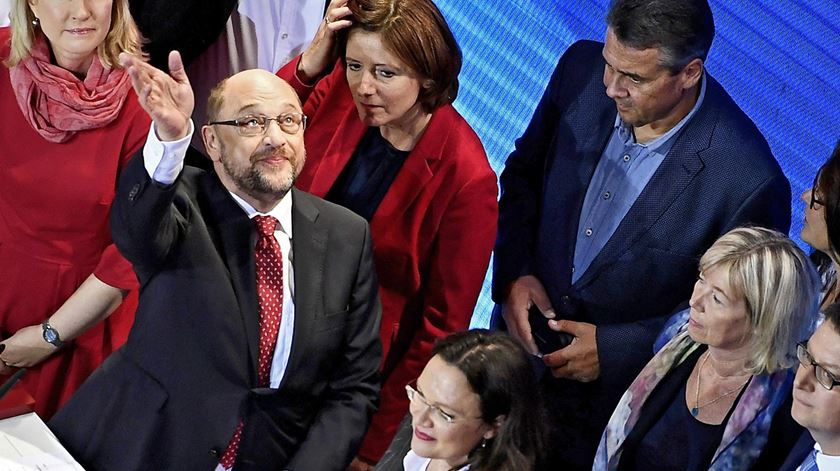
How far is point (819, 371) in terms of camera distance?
9.12 ft

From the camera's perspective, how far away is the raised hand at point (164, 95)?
2869mm

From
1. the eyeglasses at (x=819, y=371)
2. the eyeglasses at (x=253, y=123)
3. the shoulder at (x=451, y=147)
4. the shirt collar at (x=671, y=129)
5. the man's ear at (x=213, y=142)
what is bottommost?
the man's ear at (x=213, y=142)

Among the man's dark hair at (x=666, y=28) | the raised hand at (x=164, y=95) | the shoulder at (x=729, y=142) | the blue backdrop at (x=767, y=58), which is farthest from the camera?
the blue backdrop at (x=767, y=58)

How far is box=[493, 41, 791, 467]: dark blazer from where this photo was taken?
11.3 feet

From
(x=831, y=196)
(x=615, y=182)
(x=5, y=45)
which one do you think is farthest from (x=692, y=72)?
(x=5, y=45)

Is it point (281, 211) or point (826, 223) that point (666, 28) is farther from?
point (281, 211)

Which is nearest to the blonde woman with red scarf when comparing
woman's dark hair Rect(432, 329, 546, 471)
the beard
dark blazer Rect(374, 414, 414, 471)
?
the beard

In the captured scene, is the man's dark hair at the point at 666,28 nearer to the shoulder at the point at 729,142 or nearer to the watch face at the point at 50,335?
the shoulder at the point at 729,142

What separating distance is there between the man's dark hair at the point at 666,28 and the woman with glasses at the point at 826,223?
1.53 feet

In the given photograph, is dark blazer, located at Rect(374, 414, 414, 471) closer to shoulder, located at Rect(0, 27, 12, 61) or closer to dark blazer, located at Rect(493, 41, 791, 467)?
dark blazer, located at Rect(493, 41, 791, 467)

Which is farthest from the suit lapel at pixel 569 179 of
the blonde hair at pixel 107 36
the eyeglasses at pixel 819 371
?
the blonde hair at pixel 107 36

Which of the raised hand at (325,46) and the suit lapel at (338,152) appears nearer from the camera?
the raised hand at (325,46)

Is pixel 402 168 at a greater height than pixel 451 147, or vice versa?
pixel 451 147

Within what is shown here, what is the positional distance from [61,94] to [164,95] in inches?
29.6
